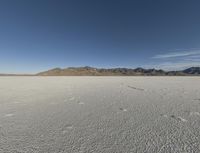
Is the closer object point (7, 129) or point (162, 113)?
point (7, 129)

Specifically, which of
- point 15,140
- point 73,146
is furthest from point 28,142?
point 73,146

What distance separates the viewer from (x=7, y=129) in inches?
112

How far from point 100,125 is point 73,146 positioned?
96 centimetres

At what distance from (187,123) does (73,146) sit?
7.70 ft

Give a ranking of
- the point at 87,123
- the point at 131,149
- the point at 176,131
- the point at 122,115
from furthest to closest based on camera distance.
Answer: the point at 122,115 < the point at 87,123 < the point at 176,131 < the point at 131,149

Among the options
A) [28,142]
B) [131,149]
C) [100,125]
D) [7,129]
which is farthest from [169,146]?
[7,129]

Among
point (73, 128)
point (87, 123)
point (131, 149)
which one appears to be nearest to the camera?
point (131, 149)

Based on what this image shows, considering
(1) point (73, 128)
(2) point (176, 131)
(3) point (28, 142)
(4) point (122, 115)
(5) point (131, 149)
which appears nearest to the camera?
(5) point (131, 149)

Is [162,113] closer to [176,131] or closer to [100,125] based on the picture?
[176,131]

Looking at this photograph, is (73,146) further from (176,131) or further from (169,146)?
(176,131)

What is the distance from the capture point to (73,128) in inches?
115

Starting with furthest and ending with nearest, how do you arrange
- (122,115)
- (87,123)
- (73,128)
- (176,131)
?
(122,115), (87,123), (73,128), (176,131)

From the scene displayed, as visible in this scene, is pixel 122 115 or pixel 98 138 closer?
pixel 98 138

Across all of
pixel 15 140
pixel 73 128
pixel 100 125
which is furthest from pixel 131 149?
pixel 15 140
